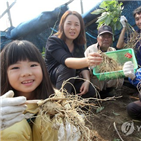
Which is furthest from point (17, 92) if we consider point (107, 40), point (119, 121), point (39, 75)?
point (107, 40)

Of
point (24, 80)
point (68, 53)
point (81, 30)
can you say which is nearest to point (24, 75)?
point (24, 80)

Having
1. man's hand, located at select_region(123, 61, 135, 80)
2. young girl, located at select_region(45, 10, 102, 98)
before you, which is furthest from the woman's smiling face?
man's hand, located at select_region(123, 61, 135, 80)

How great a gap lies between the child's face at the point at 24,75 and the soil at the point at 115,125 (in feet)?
2.37

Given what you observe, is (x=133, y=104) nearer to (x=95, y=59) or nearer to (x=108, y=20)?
(x=95, y=59)

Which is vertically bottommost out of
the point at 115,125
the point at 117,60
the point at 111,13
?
the point at 115,125

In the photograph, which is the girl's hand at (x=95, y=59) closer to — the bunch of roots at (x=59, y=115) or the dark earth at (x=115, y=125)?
the dark earth at (x=115, y=125)

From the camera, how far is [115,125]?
1379 millimetres

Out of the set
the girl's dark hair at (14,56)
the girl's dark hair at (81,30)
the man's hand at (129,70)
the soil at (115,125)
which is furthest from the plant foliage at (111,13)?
the girl's dark hair at (14,56)

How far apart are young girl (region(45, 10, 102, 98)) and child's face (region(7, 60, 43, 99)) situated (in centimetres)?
54

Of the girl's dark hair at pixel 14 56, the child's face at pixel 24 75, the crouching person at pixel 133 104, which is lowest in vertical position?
the crouching person at pixel 133 104

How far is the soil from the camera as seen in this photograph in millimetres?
1261

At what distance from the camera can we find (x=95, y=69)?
5.79 ft

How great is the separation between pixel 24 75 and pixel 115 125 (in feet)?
3.21

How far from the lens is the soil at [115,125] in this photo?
1261 mm
